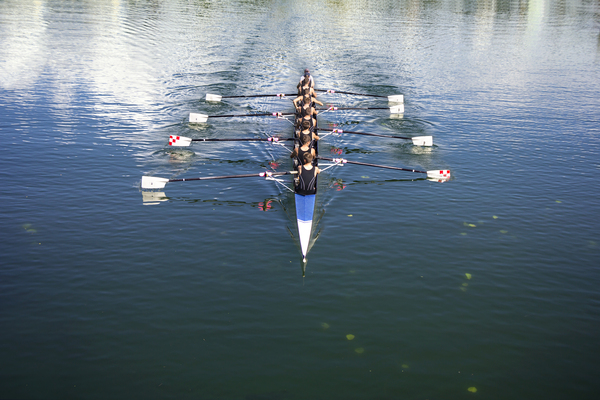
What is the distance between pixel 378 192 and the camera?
Answer: 1730cm

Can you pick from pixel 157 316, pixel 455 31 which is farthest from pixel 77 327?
pixel 455 31

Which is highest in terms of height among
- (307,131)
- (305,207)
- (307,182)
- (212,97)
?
(212,97)

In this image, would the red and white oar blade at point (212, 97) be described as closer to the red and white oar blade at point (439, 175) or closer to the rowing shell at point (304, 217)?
the red and white oar blade at point (439, 175)

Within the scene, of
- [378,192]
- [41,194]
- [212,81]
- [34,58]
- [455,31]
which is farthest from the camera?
[455,31]

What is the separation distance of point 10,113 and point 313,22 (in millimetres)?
41385

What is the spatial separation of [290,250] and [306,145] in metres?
Answer: 4.73

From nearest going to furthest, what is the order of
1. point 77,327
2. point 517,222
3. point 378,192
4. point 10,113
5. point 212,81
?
point 77,327 → point 517,222 → point 378,192 → point 10,113 → point 212,81

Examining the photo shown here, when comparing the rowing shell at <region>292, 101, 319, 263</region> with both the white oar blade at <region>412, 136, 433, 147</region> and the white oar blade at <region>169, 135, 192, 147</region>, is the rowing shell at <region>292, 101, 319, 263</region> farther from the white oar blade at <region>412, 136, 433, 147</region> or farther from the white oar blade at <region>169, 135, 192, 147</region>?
the white oar blade at <region>412, 136, 433, 147</region>

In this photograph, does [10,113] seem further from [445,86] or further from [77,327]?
[445,86]

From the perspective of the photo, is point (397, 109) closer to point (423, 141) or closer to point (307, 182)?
point (423, 141)

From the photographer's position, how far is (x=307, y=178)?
48.5 ft

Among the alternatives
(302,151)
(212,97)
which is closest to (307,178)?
(302,151)

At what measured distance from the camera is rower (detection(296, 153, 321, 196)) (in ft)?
48.5

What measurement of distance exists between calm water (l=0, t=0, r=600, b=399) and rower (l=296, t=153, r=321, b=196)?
97 cm
